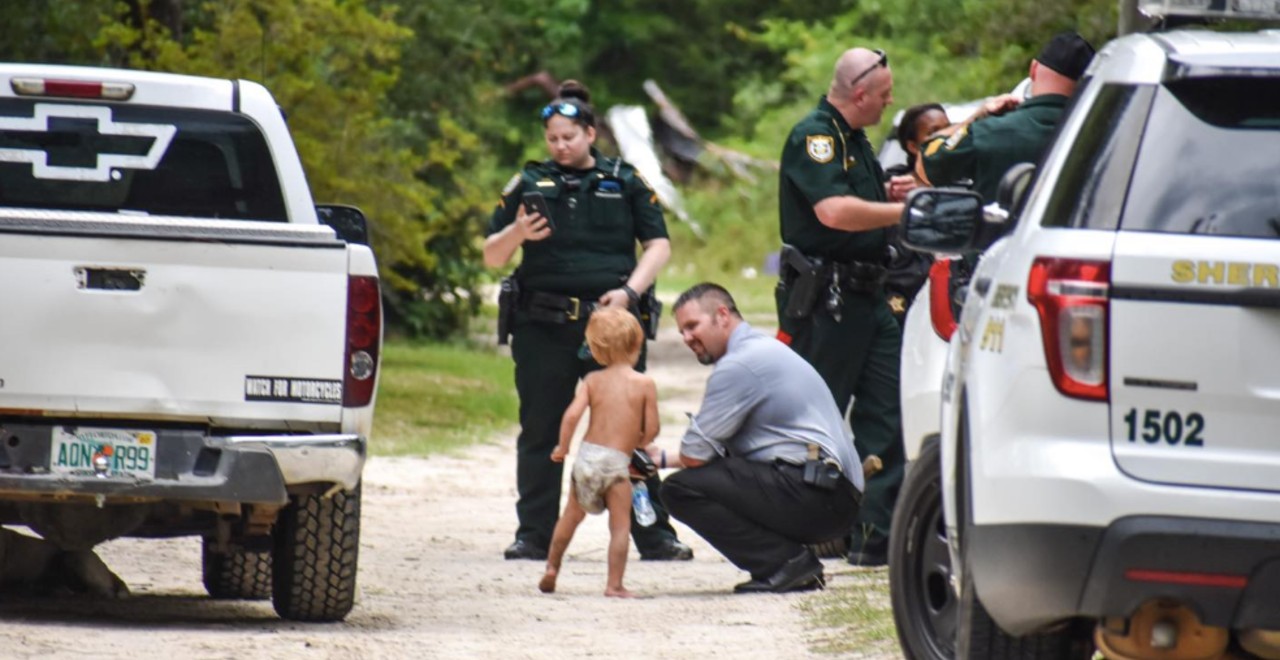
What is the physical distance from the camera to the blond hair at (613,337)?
9.12 metres

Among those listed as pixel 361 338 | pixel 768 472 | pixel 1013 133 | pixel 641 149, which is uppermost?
pixel 1013 133

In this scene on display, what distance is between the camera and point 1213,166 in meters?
4.77

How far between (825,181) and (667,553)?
1865mm

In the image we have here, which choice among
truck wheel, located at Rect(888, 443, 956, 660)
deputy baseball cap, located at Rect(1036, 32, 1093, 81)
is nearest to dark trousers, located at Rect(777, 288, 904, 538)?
deputy baseball cap, located at Rect(1036, 32, 1093, 81)

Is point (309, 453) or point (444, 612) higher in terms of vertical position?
point (309, 453)

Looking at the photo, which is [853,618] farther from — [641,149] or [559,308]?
[641,149]

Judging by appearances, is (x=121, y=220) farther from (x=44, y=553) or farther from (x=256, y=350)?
(x=44, y=553)

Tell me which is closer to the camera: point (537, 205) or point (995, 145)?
point (995, 145)

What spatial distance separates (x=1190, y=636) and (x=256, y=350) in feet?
10.9

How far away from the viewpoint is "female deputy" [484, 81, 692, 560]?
10.1 m

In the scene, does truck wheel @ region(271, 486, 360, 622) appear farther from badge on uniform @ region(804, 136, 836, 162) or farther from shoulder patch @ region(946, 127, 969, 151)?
badge on uniform @ region(804, 136, 836, 162)

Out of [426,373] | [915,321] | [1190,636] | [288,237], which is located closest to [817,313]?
[915,321]

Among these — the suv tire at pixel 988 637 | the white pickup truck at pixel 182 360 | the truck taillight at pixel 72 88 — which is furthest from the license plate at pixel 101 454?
the suv tire at pixel 988 637

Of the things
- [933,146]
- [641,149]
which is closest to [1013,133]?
[933,146]
